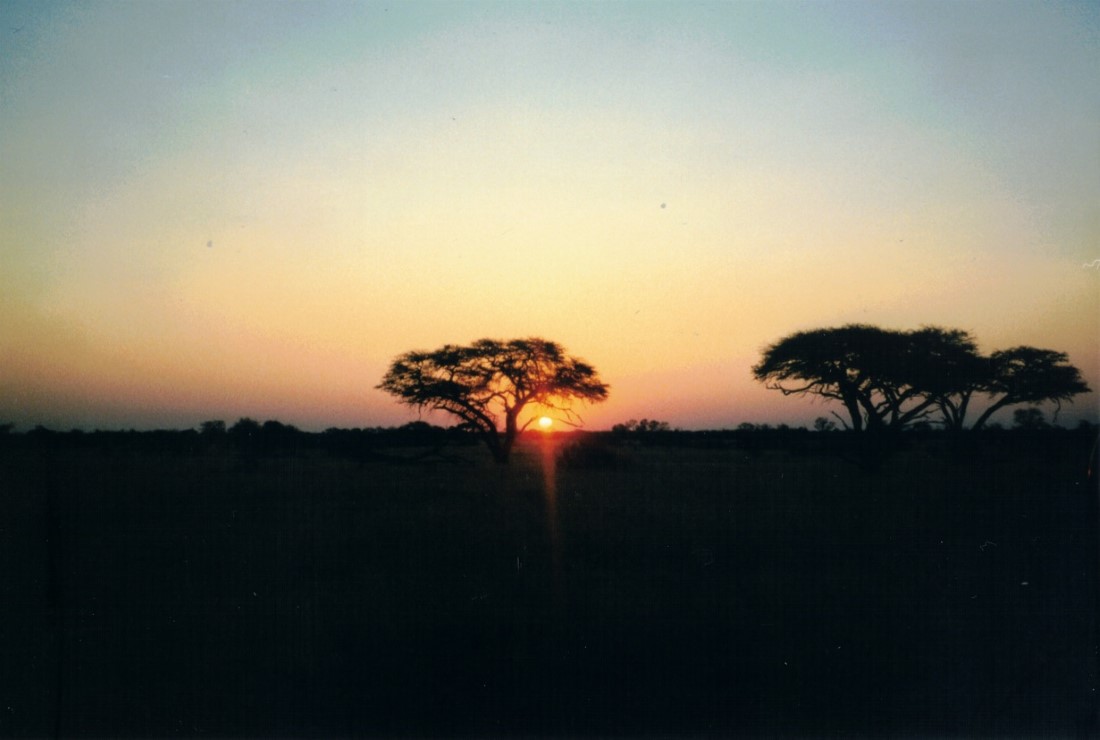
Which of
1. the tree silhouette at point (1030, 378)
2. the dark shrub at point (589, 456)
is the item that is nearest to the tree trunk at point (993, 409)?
the tree silhouette at point (1030, 378)

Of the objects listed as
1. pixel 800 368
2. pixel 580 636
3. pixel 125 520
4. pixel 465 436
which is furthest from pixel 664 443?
pixel 580 636

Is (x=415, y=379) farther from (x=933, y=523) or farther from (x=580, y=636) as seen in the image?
(x=580, y=636)

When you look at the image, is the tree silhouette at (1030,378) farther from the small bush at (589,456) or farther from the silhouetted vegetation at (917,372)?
the small bush at (589,456)

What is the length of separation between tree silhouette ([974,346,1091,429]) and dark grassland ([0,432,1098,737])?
16398 millimetres

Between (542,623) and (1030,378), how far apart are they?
27.2 metres

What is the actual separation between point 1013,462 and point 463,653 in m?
26.4

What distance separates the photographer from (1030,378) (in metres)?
27.0

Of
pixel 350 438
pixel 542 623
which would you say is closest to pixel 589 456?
pixel 350 438

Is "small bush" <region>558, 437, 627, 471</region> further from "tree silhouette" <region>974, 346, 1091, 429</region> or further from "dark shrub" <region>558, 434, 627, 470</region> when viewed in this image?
"tree silhouette" <region>974, 346, 1091, 429</region>

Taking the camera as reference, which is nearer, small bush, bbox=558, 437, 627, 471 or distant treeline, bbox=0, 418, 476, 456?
small bush, bbox=558, 437, 627, 471

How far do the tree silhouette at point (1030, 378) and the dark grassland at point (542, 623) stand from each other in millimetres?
16398

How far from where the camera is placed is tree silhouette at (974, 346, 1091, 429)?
26703 millimetres

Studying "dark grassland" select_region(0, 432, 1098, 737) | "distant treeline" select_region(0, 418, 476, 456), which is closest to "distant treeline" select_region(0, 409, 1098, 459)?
"distant treeline" select_region(0, 418, 476, 456)

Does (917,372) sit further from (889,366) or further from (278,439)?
(278,439)
